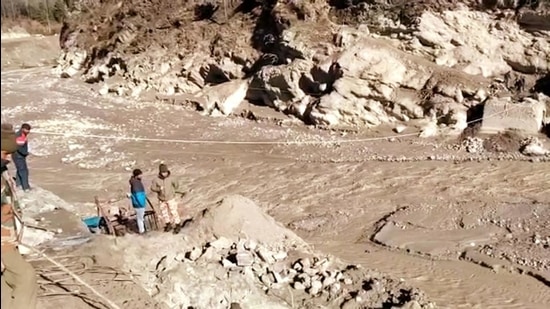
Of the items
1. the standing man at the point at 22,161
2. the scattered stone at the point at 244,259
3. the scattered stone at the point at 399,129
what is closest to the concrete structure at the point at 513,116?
the scattered stone at the point at 399,129

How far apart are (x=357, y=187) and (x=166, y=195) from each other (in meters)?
6.49

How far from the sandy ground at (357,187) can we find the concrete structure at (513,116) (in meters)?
1.18

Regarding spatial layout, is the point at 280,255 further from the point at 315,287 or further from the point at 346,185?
the point at 346,185

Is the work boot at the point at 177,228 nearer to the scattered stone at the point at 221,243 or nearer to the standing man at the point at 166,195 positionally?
the standing man at the point at 166,195

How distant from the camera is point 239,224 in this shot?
8.66 metres

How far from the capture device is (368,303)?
25.1 feet

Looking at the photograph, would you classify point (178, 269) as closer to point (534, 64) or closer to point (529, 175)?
point (529, 175)

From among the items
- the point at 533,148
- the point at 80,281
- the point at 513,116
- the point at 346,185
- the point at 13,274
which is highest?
the point at 13,274

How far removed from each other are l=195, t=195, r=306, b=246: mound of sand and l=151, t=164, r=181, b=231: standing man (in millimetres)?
1154

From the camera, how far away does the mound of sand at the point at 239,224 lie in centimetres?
855

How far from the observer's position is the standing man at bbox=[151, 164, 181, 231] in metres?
9.69

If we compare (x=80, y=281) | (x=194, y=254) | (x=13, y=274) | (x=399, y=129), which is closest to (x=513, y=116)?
(x=399, y=129)

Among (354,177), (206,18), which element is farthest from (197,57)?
(354,177)

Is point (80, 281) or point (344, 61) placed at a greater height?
point (344, 61)
